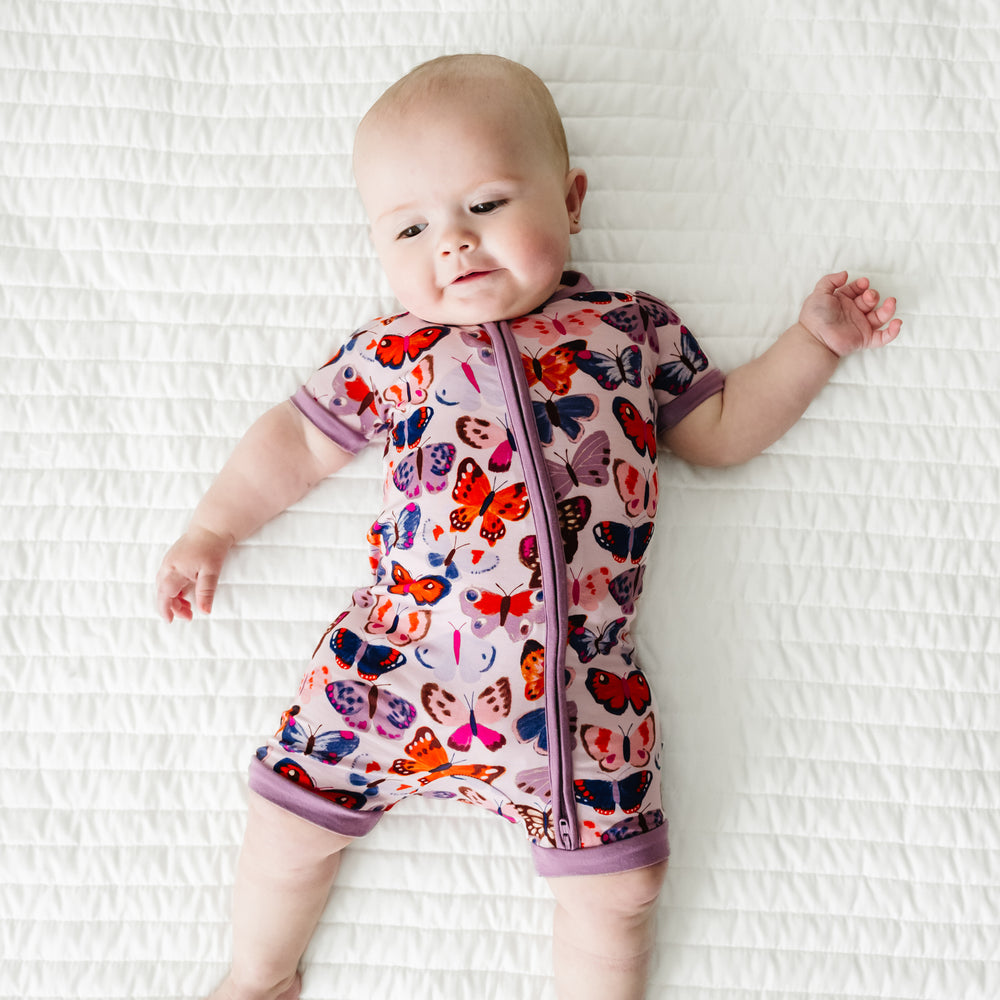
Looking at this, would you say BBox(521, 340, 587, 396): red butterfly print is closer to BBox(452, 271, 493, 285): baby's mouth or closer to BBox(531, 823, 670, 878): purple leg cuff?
BBox(452, 271, 493, 285): baby's mouth

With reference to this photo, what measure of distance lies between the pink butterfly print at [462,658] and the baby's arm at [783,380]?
338 millimetres

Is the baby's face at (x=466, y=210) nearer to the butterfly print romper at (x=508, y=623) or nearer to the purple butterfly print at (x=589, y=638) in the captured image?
the butterfly print romper at (x=508, y=623)

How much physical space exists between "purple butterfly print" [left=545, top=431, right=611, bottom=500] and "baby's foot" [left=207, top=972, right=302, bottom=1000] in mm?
608

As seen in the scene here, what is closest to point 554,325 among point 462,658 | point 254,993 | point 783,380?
point 783,380

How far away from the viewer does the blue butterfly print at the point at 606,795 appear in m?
0.92

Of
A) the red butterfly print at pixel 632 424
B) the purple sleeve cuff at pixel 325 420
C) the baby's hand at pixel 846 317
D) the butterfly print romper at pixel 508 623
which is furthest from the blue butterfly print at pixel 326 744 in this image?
the baby's hand at pixel 846 317

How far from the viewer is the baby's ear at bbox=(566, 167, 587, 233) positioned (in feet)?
3.44

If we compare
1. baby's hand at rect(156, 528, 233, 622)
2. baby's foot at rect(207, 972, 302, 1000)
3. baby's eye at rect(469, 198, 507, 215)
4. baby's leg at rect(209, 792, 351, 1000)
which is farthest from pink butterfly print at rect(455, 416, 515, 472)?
baby's foot at rect(207, 972, 302, 1000)

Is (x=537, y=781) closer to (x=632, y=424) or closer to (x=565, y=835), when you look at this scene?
(x=565, y=835)

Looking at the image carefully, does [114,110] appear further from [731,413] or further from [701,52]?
[731,413]

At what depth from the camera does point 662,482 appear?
1100mm

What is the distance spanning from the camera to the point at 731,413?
3.47ft

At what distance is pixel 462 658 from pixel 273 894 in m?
0.33

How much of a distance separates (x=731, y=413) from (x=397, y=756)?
53 centimetres
